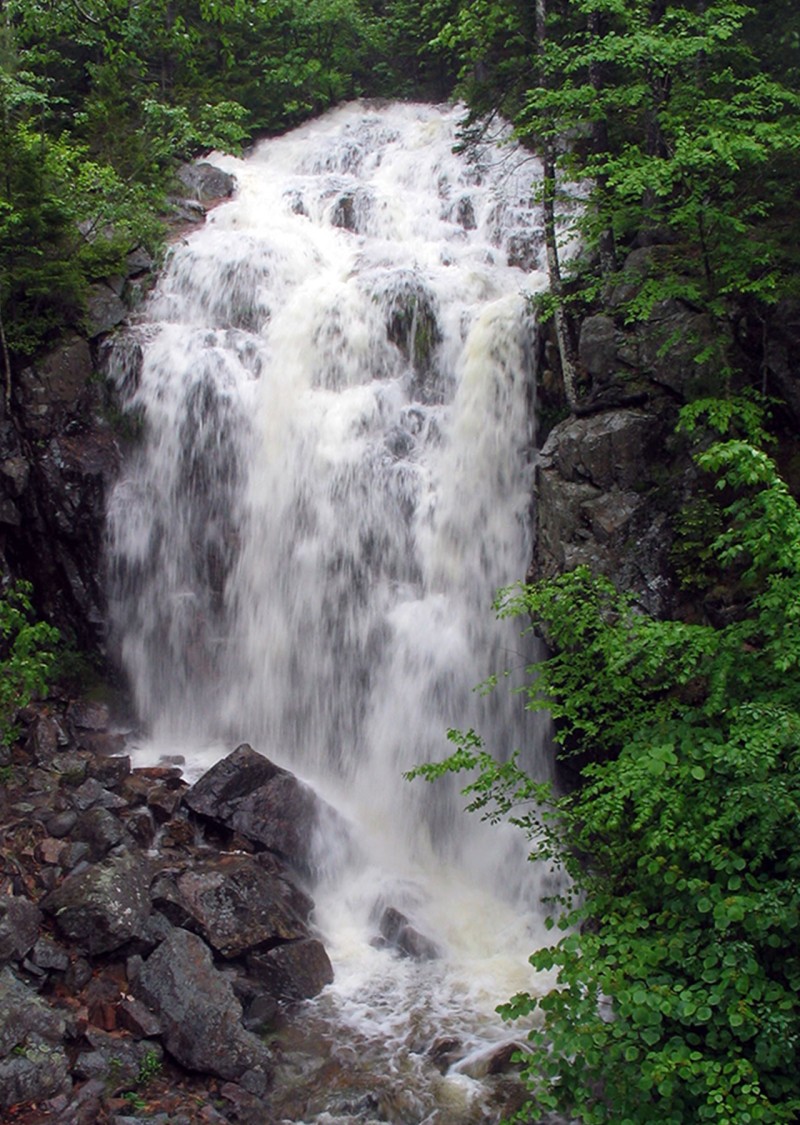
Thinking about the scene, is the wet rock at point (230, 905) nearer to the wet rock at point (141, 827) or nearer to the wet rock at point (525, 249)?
the wet rock at point (141, 827)

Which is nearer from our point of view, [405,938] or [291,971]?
[291,971]

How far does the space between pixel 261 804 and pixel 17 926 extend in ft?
8.85

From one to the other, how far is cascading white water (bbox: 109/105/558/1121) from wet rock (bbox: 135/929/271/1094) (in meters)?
1.75

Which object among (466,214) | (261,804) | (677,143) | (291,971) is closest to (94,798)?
(261,804)

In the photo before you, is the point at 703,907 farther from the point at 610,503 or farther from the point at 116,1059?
the point at 610,503

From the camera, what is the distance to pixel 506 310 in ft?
38.3

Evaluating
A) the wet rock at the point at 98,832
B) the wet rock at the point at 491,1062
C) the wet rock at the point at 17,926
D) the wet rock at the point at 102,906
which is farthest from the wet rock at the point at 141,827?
the wet rock at the point at 491,1062

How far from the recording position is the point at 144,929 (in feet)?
22.7

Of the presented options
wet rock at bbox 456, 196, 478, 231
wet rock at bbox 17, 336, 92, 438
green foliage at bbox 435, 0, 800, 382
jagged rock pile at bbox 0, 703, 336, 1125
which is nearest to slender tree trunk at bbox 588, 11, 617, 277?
green foliage at bbox 435, 0, 800, 382

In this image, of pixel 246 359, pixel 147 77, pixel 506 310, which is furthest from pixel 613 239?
pixel 147 77

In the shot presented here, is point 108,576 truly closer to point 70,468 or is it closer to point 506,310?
point 70,468

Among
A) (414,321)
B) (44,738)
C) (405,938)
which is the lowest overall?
(405,938)

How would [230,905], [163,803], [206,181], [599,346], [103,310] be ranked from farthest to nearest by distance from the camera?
[206,181], [103,310], [599,346], [163,803], [230,905]

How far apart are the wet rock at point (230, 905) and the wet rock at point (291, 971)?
0.15 meters
